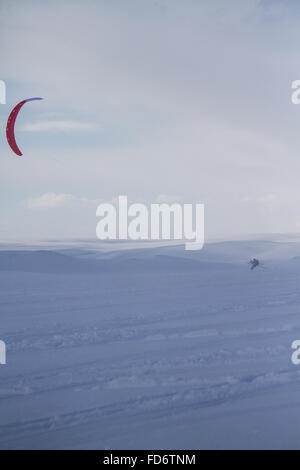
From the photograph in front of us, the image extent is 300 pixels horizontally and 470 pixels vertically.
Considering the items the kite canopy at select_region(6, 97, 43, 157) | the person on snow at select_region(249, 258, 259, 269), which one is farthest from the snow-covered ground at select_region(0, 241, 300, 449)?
the kite canopy at select_region(6, 97, 43, 157)

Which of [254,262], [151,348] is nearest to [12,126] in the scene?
[151,348]

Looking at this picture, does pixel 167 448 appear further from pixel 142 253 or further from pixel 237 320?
pixel 142 253

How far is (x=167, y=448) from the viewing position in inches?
68.4

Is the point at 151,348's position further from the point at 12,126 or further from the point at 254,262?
the point at 254,262

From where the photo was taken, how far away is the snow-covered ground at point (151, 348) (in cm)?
176

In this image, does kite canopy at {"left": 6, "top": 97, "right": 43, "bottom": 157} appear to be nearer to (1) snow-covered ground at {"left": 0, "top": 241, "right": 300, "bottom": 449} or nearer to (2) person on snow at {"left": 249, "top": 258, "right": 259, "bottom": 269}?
(1) snow-covered ground at {"left": 0, "top": 241, "right": 300, "bottom": 449}

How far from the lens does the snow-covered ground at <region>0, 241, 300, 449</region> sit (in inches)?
69.3

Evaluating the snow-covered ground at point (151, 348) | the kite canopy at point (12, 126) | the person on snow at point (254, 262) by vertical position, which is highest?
the kite canopy at point (12, 126)

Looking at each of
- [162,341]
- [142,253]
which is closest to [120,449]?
[162,341]

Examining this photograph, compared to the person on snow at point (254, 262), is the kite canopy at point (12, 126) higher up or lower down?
higher up

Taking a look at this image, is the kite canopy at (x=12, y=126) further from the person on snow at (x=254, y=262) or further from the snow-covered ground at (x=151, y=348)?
the person on snow at (x=254, y=262)

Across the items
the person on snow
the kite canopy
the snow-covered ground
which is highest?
the kite canopy

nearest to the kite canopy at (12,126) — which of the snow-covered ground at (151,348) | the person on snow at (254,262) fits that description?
the snow-covered ground at (151,348)
